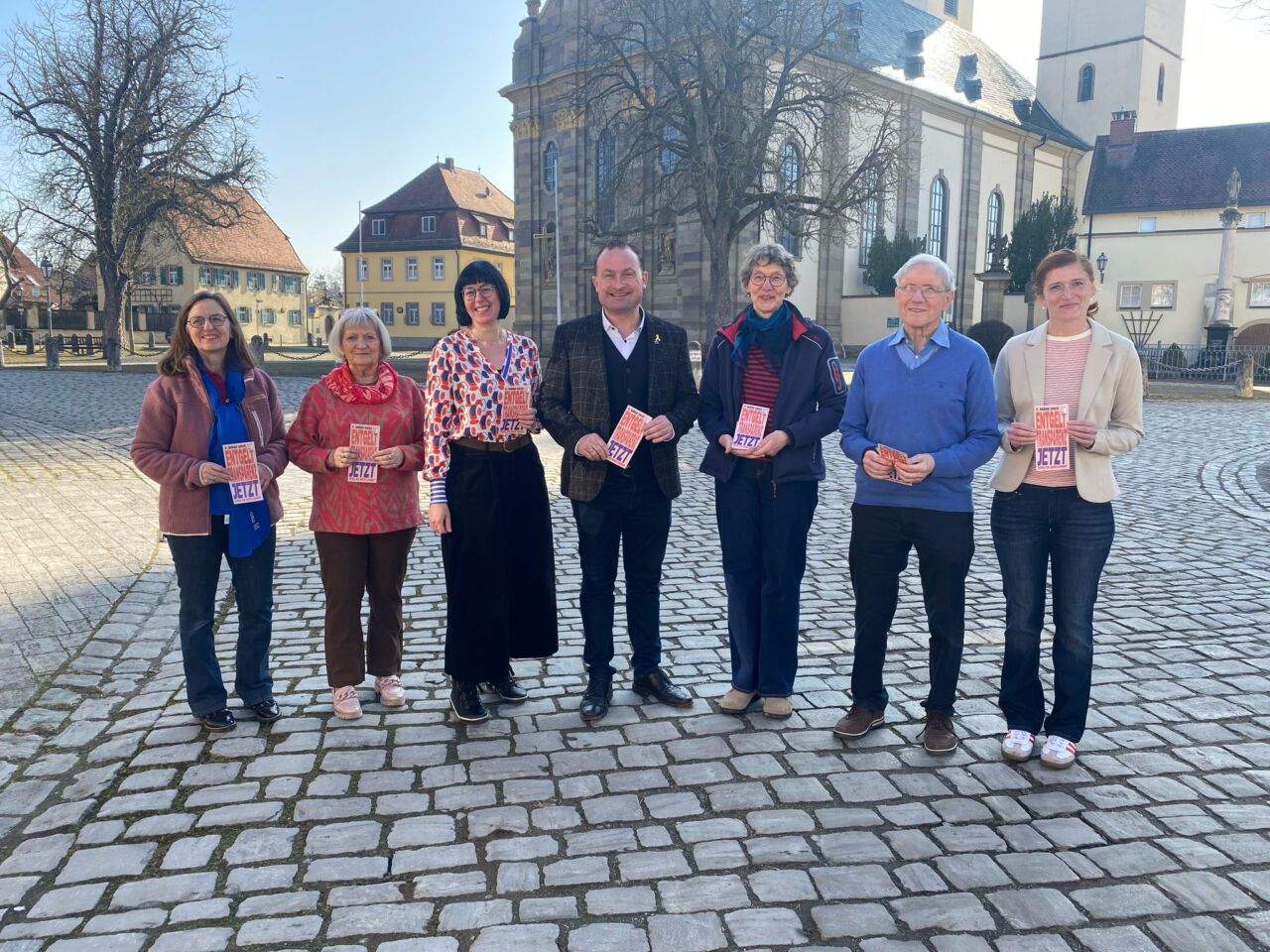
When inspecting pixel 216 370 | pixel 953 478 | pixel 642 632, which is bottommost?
pixel 642 632

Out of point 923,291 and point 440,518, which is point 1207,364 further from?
point 440,518

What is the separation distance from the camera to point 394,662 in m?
4.95

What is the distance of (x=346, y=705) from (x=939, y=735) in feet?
9.15

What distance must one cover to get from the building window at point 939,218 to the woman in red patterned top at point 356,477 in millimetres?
45862

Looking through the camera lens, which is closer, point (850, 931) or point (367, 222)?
point (850, 931)

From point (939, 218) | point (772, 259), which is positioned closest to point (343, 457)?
point (772, 259)

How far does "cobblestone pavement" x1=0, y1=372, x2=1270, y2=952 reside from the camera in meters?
3.09

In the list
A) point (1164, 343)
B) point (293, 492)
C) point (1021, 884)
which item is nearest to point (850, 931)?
point (1021, 884)

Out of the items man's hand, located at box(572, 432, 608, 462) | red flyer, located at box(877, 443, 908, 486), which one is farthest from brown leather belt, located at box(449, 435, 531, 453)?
red flyer, located at box(877, 443, 908, 486)

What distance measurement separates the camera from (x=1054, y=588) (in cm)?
435

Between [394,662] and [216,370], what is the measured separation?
1.66m

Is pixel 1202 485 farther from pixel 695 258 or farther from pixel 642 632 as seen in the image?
pixel 695 258

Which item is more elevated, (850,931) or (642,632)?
(642,632)

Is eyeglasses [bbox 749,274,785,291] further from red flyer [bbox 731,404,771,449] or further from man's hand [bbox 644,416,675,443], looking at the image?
man's hand [bbox 644,416,675,443]
